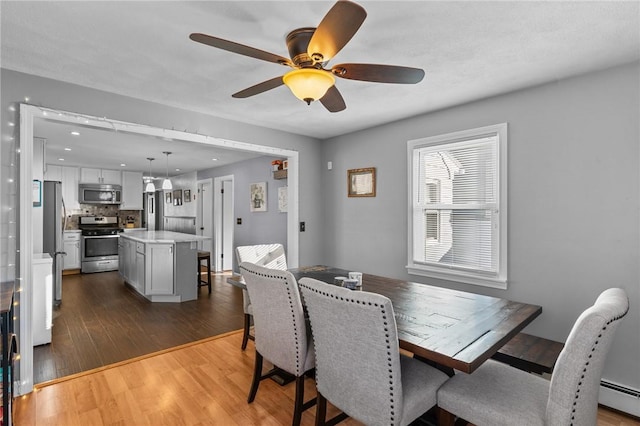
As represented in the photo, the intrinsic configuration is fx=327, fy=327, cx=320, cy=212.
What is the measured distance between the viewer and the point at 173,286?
453 cm

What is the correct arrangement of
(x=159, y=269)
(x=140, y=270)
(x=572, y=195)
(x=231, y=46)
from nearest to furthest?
(x=231, y=46) → (x=572, y=195) → (x=159, y=269) → (x=140, y=270)

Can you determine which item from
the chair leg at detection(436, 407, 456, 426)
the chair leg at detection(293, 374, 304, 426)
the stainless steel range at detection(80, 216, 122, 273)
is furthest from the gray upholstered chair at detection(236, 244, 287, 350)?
the stainless steel range at detection(80, 216, 122, 273)

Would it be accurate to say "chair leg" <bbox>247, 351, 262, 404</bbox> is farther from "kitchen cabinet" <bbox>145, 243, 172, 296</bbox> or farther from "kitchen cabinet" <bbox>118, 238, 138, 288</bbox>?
"kitchen cabinet" <bbox>118, 238, 138, 288</bbox>

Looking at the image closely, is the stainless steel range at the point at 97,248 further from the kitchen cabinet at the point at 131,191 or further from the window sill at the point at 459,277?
the window sill at the point at 459,277

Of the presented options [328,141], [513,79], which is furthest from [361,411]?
[328,141]

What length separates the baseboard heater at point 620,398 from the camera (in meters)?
2.15

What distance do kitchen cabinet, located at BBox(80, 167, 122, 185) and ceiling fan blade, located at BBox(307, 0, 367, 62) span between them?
7499mm

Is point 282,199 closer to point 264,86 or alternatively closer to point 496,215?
point 496,215

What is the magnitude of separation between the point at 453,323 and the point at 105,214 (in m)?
8.38

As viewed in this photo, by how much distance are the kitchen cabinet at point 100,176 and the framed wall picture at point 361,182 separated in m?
6.06

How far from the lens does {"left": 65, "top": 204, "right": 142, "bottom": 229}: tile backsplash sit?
716 cm

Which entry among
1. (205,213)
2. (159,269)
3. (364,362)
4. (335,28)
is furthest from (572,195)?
(205,213)

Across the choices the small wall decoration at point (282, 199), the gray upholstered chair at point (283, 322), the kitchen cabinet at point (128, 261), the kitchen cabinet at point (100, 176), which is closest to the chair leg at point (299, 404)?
the gray upholstered chair at point (283, 322)

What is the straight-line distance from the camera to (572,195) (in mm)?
2424
